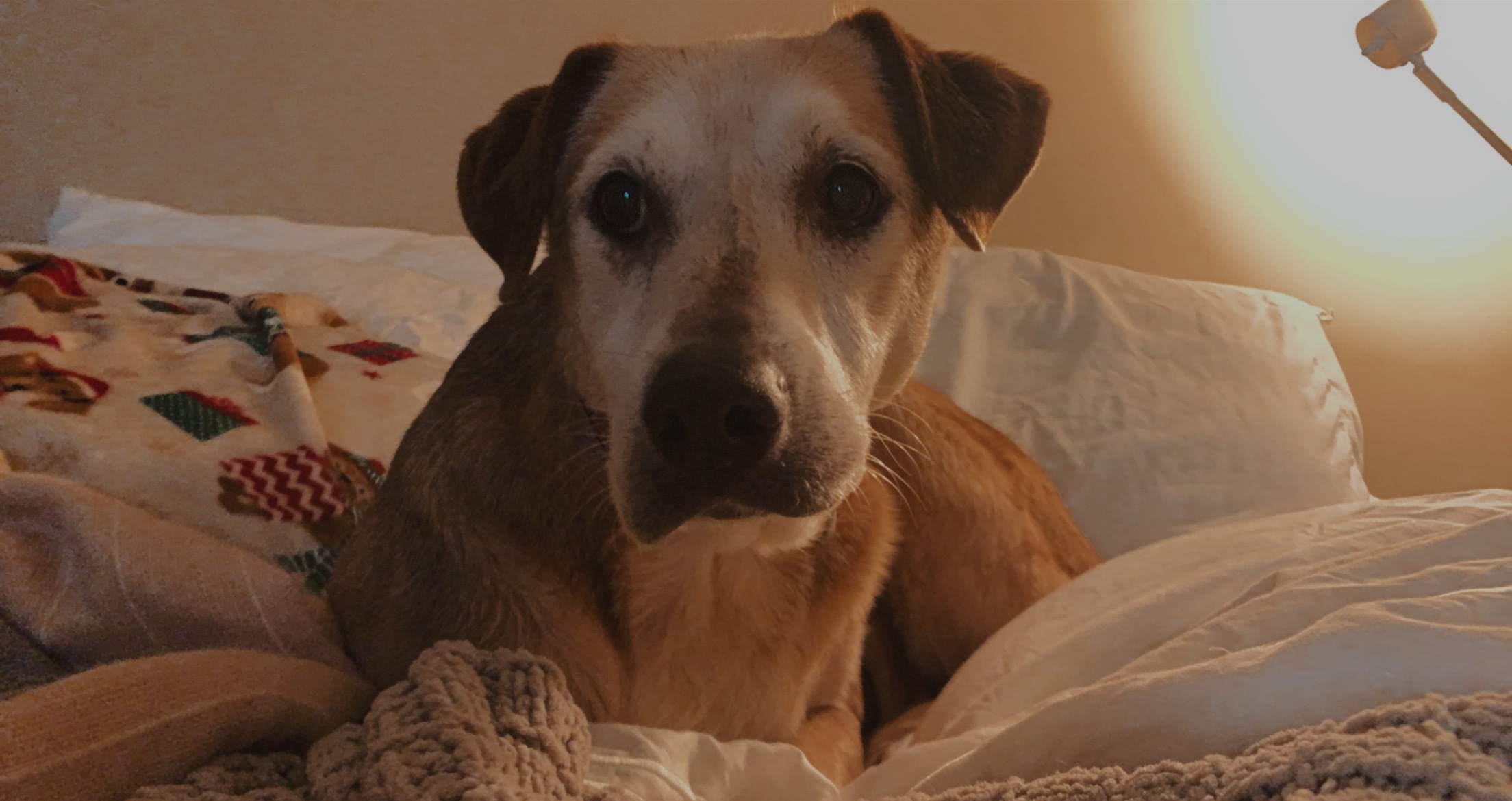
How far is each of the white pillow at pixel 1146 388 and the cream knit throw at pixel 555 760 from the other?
132 centimetres

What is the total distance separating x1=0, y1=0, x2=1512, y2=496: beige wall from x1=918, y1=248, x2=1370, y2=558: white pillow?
763 millimetres

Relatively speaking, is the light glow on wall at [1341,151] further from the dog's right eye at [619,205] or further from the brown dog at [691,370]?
the dog's right eye at [619,205]

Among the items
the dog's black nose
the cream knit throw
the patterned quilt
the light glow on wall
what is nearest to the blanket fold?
the cream knit throw

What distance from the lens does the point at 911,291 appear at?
1.22 m

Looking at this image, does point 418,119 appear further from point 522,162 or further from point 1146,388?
point 1146,388

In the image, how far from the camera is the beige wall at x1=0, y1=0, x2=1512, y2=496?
264 centimetres

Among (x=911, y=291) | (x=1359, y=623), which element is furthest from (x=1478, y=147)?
(x=1359, y=623)

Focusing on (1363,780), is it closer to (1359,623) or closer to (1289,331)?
(1359,623)

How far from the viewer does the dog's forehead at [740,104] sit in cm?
110

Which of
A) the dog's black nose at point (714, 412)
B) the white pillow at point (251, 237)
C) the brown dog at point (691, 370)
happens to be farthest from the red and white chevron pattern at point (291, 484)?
the white pillow at point (251, 237)

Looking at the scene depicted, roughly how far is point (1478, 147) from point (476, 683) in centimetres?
311

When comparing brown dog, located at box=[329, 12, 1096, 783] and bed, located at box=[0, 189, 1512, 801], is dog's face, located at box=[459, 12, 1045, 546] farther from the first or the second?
bed, located at box=[0, 189, 1512, 801]

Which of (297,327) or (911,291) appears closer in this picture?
(911,291)

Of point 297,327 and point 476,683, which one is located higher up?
point 476,683
